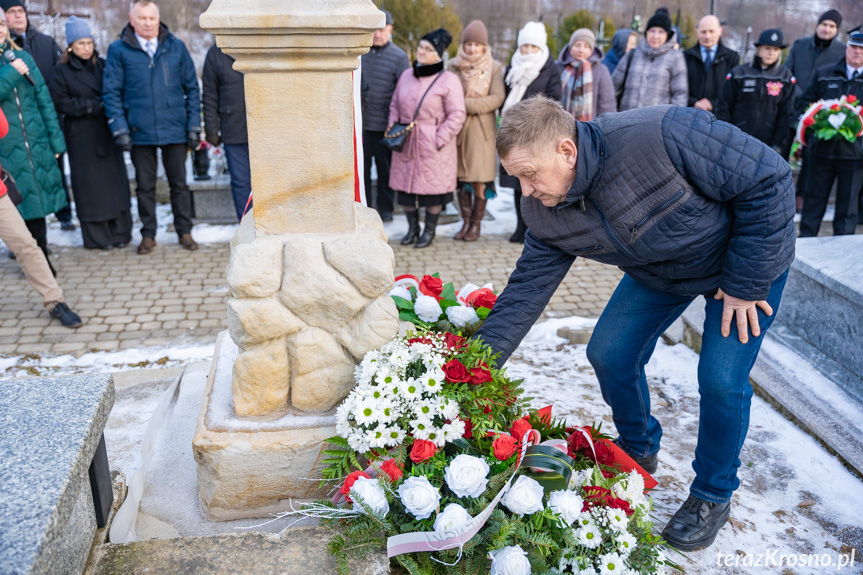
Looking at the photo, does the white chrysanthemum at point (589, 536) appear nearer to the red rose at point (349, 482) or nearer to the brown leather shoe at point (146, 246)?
the red rose at point (349, 482)

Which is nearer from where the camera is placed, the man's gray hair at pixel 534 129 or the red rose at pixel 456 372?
the man's gray hair at pixel 534 129

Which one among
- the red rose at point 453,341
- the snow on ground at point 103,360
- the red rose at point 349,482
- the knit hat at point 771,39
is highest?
the knit hat at point 771,39

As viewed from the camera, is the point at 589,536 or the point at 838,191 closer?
the point at 589,536

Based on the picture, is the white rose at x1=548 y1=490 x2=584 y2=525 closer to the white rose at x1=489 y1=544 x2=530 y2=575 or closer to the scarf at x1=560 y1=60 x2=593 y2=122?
the white rose at x1=489 y1=544 x2=530 y2=575

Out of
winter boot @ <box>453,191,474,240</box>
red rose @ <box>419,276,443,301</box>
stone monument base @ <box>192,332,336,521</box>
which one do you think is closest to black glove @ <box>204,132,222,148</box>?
winter boot @ <box>453,191,474,240</box>

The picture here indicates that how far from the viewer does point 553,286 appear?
2.57 meters

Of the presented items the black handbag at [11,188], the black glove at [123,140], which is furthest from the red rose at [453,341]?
the black glove at [123,140]

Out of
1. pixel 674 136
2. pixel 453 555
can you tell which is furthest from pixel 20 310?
pixel 674 136

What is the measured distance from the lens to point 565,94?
6.20 metres

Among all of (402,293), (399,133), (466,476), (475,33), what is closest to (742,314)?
(466,476)

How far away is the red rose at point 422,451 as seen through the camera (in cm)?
212

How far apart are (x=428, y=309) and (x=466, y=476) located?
1.01m

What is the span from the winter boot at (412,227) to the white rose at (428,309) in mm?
3560

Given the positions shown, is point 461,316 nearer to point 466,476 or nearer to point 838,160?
point 466,476
